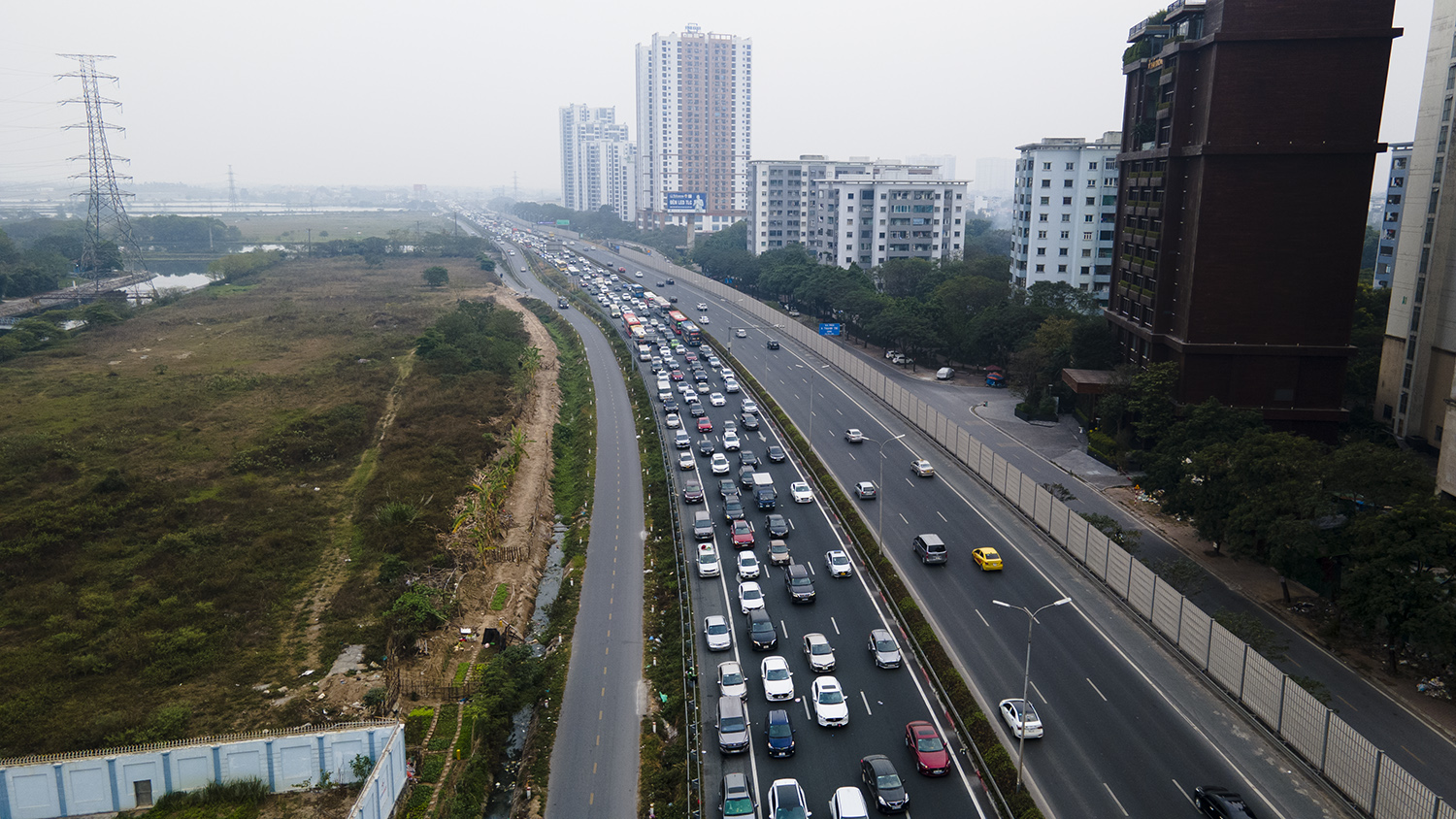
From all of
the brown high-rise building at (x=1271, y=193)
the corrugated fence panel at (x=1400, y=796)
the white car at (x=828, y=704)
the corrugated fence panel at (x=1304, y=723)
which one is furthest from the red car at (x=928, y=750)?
the brown high-rise building at (x=1271, y=193)

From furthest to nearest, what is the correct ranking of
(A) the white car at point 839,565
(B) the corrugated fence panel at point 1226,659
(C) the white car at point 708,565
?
1. (C) the white car at point 708,565
2. (A) the white car at point 839,565
3. (B) the corrugated fence panel at point 1226,659

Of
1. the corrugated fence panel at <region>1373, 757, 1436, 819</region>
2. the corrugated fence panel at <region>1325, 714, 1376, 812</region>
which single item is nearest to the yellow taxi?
the corrugated fence panel at <region>1325, 714, 1376, 812</region>

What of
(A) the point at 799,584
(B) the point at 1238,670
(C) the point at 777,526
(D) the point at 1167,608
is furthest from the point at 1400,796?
(C) the point at 777,526

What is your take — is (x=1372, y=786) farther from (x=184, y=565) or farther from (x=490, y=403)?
(x=490, y=403)

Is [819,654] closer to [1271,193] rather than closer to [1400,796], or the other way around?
[1400,796]

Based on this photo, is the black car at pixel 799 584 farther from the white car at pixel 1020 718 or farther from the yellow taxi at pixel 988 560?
the white car at pixel 1020 718

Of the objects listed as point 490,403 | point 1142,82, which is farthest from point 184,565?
point 1142,82
